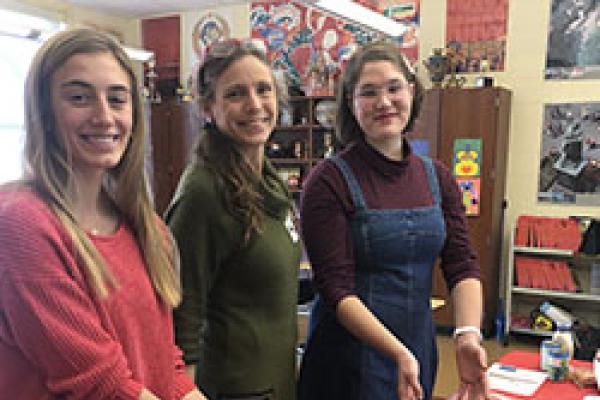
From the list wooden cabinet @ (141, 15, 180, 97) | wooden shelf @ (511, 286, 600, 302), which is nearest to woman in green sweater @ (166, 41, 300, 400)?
wooden shelf @ (511, 286, 600, 302)

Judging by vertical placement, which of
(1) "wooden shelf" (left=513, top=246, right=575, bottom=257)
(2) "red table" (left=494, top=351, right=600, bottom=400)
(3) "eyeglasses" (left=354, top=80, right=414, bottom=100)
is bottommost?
(1) "wooden shelf" (left=513, top=246, right=575, bottom=257)

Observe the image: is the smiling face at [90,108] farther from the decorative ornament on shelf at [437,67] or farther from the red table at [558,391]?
the decorative ornament on shelf at [437,67]

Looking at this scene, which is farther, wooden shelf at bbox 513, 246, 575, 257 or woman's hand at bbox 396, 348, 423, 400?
wooden shelf at bbox 513, 246, 575, 257

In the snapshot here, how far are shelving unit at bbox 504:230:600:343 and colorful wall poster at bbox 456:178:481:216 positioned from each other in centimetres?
38

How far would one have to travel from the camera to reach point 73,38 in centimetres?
92

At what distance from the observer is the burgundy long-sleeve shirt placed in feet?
3.86

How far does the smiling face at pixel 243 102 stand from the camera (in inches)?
47.2

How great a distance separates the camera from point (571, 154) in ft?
13.5

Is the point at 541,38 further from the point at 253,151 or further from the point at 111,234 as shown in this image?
the point at 111,234

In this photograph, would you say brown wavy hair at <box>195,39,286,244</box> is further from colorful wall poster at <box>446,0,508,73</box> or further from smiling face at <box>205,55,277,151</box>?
colorful wall poster at <box>446,0,508,73</box>

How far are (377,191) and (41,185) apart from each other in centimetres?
73

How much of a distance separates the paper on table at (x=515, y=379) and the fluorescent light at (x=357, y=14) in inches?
52.6

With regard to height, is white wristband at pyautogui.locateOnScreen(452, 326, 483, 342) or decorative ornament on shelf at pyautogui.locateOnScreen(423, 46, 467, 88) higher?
decorative ornament on shelf at pyautogui.locateOnScreen(423, 46, 467, 88)

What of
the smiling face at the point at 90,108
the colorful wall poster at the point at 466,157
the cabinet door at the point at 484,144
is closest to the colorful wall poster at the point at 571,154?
the cabinet door at the point at 484,144
